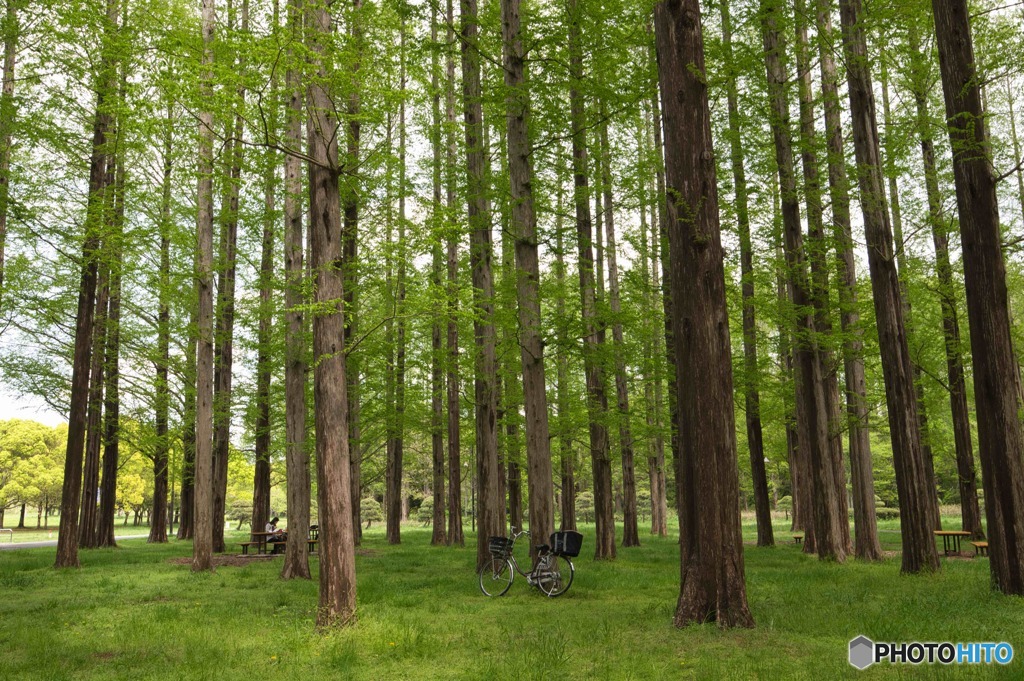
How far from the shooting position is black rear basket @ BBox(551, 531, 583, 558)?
32.6 ft

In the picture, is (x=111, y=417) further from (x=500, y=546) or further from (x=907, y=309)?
(x=907, y=309)

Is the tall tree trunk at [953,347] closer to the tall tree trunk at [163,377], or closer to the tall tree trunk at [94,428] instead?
the tall tree trunk at [163,377]

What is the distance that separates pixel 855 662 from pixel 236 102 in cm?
848

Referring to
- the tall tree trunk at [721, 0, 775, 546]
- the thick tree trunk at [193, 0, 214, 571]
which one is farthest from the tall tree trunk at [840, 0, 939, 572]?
the thick tree trunk at [193, 0, 214, 571]

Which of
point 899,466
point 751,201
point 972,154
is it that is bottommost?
point 899,466

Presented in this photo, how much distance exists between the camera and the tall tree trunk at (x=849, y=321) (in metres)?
13.7

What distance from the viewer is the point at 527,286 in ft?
38.1

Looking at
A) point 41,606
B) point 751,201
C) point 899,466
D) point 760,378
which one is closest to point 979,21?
point 751,201

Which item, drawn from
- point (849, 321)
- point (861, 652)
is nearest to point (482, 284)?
point (849, 321)

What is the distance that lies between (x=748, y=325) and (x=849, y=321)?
3973 mm

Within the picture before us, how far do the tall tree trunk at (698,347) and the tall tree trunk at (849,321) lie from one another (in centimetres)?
619

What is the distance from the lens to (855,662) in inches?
215

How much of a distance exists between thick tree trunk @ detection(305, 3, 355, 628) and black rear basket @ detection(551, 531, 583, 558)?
10.3 feet

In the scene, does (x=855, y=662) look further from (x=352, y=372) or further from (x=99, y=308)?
(x=99, y=308)
